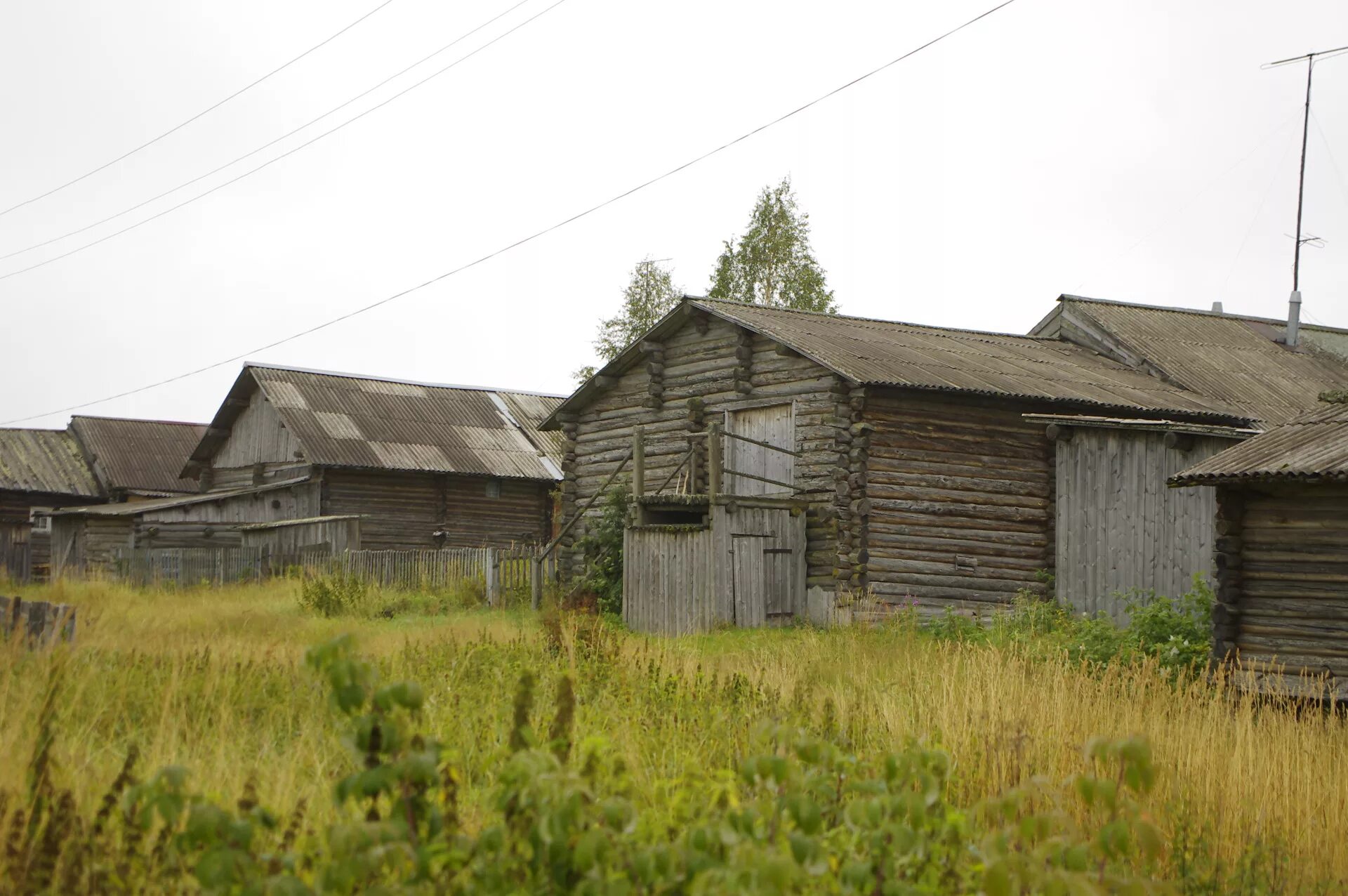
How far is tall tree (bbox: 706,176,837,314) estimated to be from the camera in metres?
41.3

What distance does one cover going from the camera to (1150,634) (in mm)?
13602

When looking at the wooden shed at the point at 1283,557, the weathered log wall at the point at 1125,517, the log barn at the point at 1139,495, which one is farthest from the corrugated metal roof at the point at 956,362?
the wooden shed at the point at 1283,557

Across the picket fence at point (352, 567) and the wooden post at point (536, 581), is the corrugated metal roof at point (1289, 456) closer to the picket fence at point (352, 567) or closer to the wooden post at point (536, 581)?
the wooden post at point (536, 581)

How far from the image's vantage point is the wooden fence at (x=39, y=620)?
9078 mm

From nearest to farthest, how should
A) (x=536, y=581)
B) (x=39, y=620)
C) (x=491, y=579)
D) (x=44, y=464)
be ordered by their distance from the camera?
(x=39, y=620) < (x=536, y=581) < (x=491, y=579) < (x=44, y=464)

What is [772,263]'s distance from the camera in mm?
41750

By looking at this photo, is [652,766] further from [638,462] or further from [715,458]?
[638,462]

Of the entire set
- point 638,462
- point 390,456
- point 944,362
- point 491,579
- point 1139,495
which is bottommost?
point 491,579

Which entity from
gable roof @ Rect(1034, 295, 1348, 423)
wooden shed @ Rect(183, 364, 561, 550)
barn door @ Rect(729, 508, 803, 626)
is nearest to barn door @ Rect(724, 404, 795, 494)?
barn door @ Rect(729, 508, 803, 626)

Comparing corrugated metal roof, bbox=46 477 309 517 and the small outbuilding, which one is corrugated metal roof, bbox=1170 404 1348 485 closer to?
corrugated metal roof, bbox=46 477 309 517

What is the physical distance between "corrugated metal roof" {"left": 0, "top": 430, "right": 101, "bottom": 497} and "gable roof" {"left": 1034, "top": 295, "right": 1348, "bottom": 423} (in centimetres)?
2635

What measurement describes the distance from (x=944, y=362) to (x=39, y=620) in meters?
13.9

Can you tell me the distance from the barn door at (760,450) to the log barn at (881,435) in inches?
1.2

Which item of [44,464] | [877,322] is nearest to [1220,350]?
[877,322]
